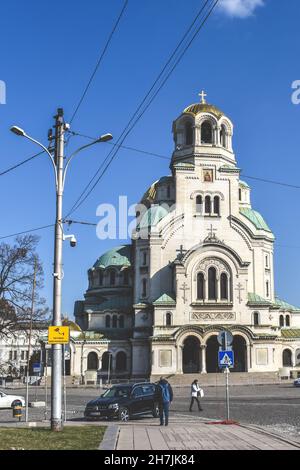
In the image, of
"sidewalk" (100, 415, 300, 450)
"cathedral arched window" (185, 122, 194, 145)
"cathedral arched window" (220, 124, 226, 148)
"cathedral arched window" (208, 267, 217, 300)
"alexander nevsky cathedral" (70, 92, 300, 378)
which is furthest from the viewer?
"cathedral arched window" (220, 124, 226, 148)

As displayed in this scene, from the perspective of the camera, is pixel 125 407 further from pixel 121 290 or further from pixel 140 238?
pixel 121 290

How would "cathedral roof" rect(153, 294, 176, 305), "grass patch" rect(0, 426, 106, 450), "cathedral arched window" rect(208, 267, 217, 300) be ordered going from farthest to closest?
"cathedral arched window" rect(208, 267, 217, 300) < "cathedral roof" rect(153, 294, 176, 305) < "grass patch" rect(0, 426, 106, 450)

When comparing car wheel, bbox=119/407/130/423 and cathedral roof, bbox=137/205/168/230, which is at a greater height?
cathedral roof, bbox=137/205/168/230

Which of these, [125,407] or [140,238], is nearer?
[125,407]

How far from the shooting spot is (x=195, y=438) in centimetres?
1677

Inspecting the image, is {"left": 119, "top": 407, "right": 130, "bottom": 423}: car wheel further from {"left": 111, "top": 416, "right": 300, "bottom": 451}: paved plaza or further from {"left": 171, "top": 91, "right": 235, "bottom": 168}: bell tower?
{"left": 171, "top": 91, "right": 235, "bottom": 168}: bell tower

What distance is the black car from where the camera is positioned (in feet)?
80.7

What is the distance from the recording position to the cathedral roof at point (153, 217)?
72.8m

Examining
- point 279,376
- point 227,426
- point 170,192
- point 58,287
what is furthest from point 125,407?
point 170,192

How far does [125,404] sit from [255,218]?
178ft

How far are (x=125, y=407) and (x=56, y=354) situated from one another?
21.3 ft

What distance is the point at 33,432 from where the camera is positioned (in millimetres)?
17828

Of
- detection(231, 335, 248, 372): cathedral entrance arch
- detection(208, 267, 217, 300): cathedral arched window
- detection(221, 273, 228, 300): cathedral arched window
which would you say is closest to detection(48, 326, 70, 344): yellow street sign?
detection(231, 335, 248, 372): cathedral entrance arch

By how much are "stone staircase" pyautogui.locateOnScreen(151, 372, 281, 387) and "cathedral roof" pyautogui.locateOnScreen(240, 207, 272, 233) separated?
1777cm
